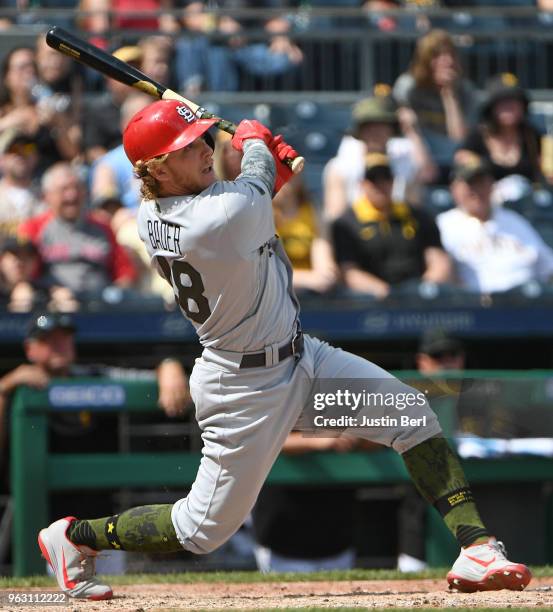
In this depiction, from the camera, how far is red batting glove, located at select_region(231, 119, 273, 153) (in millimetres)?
4559

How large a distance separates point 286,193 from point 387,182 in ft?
1.94

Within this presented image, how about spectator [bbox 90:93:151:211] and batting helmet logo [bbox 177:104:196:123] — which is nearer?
batting helmet logo [bbox 177:104:196:123]

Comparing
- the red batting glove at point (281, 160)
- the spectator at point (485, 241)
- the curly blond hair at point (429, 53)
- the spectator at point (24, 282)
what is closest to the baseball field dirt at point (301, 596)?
the red batting glove at point (281, 160)

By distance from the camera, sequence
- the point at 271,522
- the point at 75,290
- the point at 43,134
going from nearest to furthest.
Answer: the point at 271,522
the point at 75,290
the point at 43,134

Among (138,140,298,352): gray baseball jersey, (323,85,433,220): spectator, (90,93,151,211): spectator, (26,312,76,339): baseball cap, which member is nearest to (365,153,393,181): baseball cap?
(323,85,433,220): spectator

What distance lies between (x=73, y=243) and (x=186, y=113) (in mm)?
3304

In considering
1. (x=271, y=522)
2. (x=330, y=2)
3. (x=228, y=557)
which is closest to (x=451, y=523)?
(x=271, y=522)

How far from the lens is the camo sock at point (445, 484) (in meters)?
4.50

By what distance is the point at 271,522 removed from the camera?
257 inches

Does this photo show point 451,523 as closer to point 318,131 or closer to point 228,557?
point 228,557

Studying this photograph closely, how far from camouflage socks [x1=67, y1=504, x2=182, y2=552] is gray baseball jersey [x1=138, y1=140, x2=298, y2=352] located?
63cm

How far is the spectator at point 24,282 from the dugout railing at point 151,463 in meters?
0.79

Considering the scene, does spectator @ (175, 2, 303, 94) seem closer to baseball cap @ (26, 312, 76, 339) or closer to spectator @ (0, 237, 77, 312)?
spectator @ (0, 237, 77, 312)

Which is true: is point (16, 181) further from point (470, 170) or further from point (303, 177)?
point (470, 170)
